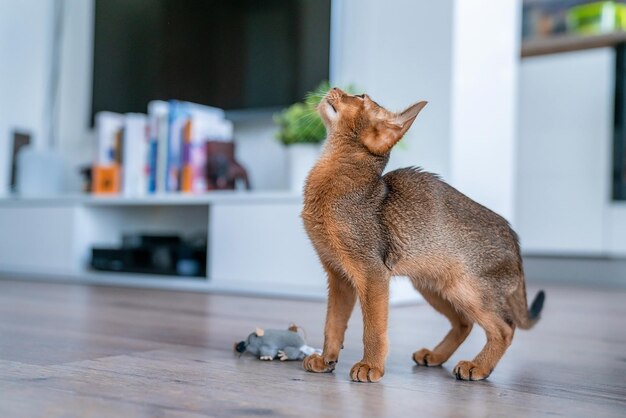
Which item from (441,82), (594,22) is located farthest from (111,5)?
(594,22)

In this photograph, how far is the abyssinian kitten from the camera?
1.14 metres

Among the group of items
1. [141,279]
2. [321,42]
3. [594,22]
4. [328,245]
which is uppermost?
[594,22]

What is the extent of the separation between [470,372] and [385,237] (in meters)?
0.27

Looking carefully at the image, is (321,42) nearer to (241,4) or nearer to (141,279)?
(241,4)

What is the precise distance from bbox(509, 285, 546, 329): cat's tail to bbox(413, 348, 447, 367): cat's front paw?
159mm

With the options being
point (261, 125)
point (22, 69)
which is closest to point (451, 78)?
point (261, 125)

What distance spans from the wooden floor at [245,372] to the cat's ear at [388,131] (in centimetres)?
38

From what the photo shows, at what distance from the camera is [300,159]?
282 cm

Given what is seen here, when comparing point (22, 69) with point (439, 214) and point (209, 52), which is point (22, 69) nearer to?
point (209, 52)

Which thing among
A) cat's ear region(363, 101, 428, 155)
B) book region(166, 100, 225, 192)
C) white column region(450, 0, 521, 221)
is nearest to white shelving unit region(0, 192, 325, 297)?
book region(166, 100, 225, 192)

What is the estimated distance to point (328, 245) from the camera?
1166mm

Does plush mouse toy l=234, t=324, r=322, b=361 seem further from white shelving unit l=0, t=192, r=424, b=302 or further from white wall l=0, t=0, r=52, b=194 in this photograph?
white wall l=0, t=0, r=52, b=194

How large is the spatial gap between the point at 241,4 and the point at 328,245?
2.51 meters

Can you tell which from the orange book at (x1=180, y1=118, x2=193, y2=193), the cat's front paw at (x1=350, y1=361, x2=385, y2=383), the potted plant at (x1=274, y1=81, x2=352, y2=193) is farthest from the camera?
the orange book at (x1=180, y1=118, x2=193, y2=193)
